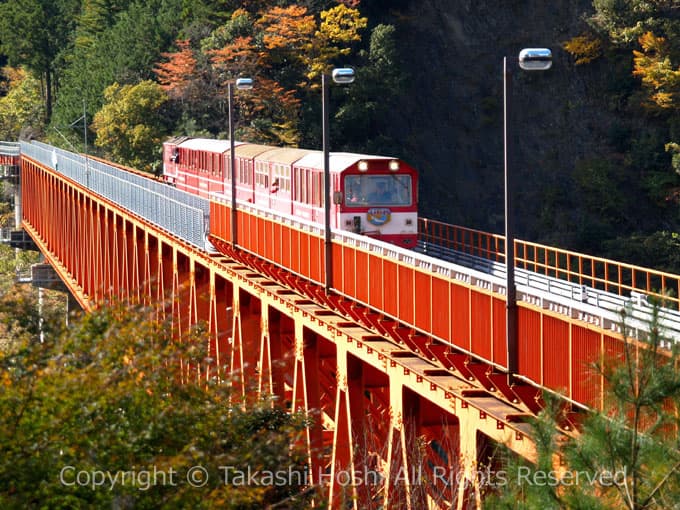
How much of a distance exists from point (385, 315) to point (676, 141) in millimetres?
42460

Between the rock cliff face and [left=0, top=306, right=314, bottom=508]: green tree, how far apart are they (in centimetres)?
5225

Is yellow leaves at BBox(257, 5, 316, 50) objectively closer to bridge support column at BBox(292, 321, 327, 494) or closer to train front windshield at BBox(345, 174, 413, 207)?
train front windshield at BBox(345, 174, 413, 207)

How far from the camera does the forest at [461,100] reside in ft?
205

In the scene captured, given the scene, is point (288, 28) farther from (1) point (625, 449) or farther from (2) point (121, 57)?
(1) point (625, 449)

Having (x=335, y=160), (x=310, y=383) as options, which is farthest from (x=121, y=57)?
(x=310, y=383)

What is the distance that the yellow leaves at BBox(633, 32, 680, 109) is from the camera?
194 feet

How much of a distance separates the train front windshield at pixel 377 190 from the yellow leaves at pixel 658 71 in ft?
98.6

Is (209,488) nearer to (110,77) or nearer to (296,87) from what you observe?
(296,87)

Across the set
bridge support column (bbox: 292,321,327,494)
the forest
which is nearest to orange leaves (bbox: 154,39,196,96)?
the forest

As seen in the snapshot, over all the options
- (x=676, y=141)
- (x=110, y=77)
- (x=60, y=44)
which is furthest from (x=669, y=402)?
(x=60, y=44)

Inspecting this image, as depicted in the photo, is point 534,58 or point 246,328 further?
point 246,328

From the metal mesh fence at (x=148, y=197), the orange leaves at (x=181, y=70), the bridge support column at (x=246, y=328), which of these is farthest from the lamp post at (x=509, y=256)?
the orange leaves at (x=181, y=70)

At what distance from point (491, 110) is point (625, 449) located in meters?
65.4

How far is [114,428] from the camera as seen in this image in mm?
11703
